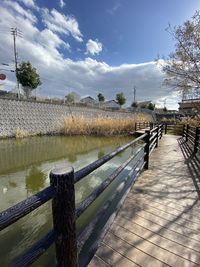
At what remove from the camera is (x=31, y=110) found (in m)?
18.0

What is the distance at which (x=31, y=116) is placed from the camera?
17797 millimetres

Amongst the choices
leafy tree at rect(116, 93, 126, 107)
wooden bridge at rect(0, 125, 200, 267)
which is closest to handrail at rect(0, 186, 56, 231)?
wooden bridge at rect(0, 125, 200, 267)

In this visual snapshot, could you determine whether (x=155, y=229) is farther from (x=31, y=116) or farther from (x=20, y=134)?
(x=31, y=116)

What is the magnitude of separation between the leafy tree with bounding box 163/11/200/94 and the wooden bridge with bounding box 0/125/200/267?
5632 mm

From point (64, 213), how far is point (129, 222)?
5.46 feet

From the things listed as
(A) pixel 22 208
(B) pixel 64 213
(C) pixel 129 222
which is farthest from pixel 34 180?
(A) pixel 22 208

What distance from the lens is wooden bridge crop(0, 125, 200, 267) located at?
115cm

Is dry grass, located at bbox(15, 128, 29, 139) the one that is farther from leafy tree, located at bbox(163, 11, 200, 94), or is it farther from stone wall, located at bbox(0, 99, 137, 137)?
leafy tree, located at bbox(163, 11, 200, 94)

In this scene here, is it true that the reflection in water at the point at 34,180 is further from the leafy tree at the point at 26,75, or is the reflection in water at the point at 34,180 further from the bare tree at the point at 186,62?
the leafy tree at the point at 26,75

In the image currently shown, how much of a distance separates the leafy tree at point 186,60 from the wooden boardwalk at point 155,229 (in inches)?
234

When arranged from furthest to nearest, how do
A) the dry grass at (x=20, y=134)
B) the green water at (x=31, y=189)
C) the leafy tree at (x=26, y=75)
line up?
the leafy tree at (x=26, y=75) < the dry grass at (x=20, y=134) < the green water at (x=31, y=189)

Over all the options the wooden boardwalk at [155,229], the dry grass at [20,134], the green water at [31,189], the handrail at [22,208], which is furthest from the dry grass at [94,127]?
the handrail at [22,208]

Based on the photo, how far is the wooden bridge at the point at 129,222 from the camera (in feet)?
3.78

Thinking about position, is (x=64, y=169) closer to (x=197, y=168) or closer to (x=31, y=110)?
(x=197, y=168)
